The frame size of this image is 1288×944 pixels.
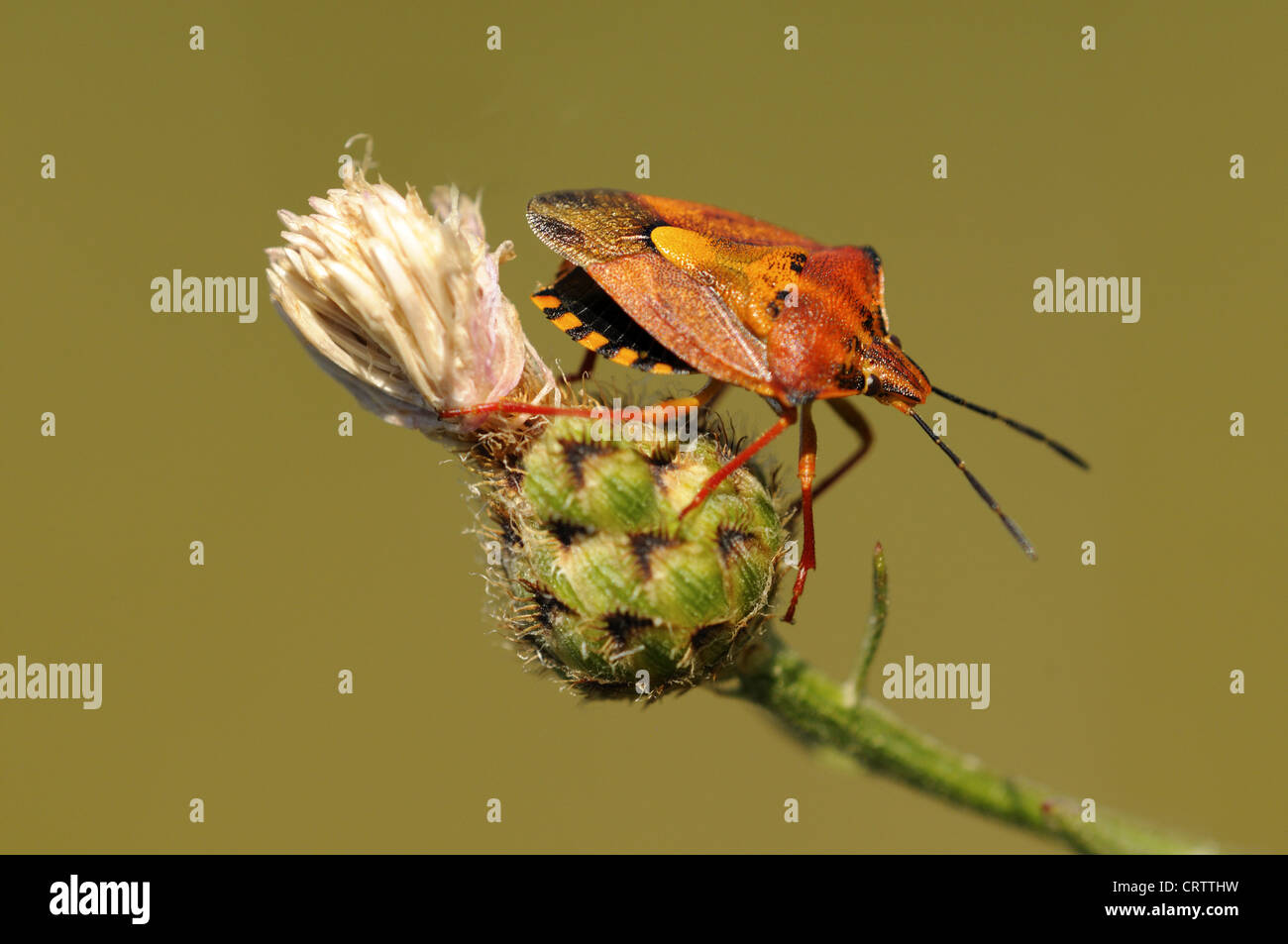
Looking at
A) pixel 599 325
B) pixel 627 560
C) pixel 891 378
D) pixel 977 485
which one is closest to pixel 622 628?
pixel 627 560

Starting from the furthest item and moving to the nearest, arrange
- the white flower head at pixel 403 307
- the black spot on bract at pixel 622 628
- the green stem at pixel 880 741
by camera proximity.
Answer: the green stem at pixel 880 741 → the white flower head at pixel 403 307 → the black spot on bract at pixel 622 628

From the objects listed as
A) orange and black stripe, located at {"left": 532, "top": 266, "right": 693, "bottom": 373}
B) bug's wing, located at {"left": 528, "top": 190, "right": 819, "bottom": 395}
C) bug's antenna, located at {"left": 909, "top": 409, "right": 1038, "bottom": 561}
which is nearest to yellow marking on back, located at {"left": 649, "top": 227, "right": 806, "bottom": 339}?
bug's wing, located at {"left": 528, "top": 190, "right": 819, "bottom": 395}

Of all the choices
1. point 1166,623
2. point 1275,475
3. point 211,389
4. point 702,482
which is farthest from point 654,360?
point 1275,475

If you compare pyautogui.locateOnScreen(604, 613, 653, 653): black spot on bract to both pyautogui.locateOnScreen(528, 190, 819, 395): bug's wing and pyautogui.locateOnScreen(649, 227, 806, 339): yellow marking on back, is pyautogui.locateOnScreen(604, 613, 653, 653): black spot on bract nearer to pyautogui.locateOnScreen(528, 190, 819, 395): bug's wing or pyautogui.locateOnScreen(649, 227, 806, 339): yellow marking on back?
pyautogui.locateOnScreen(528, 190, 819, 395): bug's wing

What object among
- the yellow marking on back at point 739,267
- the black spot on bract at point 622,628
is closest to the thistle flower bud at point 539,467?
the black spot on bract at point 622,628

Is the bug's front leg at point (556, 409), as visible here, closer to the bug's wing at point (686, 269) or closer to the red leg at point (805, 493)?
the bug's wing at point (686, 269)

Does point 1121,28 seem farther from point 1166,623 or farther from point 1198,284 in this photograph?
point 1166,623

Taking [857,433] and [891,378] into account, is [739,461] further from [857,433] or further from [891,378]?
[857,433]
